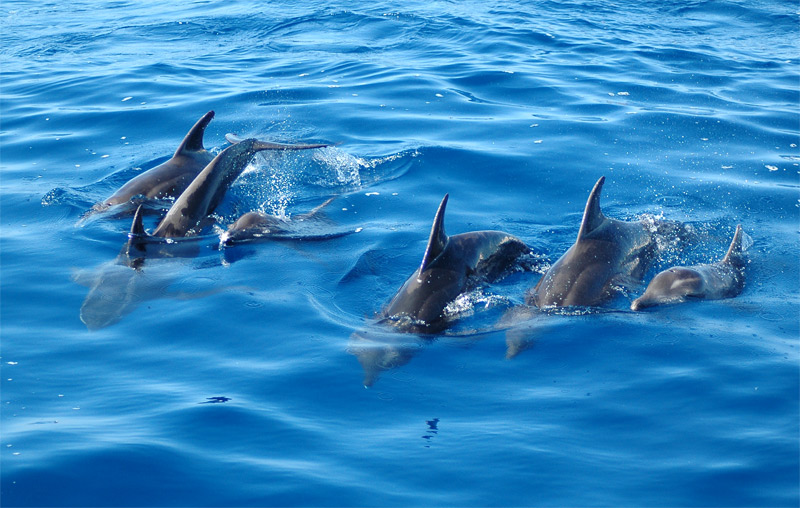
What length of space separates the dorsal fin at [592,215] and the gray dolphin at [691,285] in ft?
2.81

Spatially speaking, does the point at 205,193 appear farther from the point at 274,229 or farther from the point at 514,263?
the point at 514,263

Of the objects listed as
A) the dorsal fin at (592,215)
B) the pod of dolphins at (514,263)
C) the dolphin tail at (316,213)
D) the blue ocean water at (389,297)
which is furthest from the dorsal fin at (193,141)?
the dorsal fin at (592,215)

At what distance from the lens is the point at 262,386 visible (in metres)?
6.91

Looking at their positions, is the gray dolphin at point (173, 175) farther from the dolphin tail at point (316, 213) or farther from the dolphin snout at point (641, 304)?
the dolphin snout at point (641, 304)

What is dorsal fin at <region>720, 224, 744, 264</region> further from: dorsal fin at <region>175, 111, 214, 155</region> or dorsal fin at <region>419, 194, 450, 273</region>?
dorsal fin at <region>175, 111, 214, 155</region>

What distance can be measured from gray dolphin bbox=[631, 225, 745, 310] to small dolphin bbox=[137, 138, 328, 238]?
515cm

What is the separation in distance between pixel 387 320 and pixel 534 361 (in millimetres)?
1553

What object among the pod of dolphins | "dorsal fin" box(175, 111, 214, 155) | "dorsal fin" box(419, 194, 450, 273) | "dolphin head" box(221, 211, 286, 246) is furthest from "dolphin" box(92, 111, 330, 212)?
"dorsal fin" box(419, 194, 450, 273)

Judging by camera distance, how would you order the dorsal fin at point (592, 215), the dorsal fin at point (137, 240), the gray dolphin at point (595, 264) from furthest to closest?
the dorsal fin at point (137, 240) → the dorsal fin at point (592, 215) → the gray dolphin at point (595, 264)

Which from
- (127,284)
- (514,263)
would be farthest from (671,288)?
(127,284)

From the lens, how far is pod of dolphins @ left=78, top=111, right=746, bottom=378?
8.12 meters

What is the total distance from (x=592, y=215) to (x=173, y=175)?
5931 millimetres

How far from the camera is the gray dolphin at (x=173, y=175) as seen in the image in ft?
36.4

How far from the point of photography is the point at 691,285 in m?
8.18
